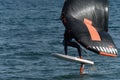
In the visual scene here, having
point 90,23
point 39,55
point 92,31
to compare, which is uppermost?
point 90,23

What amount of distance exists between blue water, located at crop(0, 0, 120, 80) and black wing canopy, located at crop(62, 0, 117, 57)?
405 cm

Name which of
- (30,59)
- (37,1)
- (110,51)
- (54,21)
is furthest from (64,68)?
(37,1)

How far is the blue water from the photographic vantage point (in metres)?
45.5

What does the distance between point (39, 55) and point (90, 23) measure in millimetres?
12961

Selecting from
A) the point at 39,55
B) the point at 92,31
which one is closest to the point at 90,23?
the point at 92,31

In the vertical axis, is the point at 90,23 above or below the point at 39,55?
above

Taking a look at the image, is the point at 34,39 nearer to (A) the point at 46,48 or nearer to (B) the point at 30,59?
(A) the point at 46,48

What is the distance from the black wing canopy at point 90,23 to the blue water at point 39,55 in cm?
405

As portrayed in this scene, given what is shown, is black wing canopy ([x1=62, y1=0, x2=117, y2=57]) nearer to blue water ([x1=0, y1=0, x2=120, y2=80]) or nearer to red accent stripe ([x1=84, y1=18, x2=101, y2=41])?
red accent stripe ([x1=84, y1=18, x2=101, y2=41])

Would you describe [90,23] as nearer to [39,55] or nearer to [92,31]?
[92,31]

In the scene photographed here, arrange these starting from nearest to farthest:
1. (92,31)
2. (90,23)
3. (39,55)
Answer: (92,31) < (90,23) < (39,55)

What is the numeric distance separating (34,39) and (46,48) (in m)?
6.50

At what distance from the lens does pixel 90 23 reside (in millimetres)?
41844

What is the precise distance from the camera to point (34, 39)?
63.9 metres
